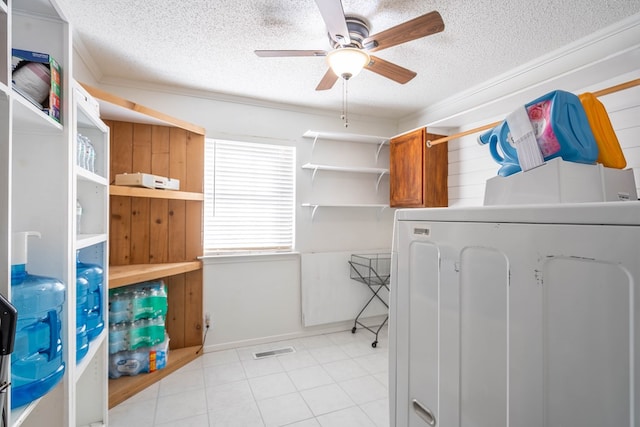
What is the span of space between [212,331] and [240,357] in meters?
0.36

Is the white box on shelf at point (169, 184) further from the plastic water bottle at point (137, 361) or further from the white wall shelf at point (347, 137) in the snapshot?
the white wall shelf at point (347, 137)

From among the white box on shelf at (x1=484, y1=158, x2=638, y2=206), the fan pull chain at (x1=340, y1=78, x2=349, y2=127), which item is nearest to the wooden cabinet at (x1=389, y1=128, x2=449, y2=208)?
the fan pull chain at (x1=340, y1=78, x2=349, y2=127)

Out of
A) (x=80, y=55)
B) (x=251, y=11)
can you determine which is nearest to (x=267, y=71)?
(x=251, y=11)

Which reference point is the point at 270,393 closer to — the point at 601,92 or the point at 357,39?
the point at 357,39

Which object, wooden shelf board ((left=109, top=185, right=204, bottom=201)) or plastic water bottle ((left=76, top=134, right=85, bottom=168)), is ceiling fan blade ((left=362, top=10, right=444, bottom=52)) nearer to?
plastic water bottle ((left=76, top=134, right=85, bottom=168))

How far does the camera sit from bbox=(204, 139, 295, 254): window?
2.90 meters

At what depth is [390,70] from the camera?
190 cm

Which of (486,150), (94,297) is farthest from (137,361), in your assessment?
(486,150)

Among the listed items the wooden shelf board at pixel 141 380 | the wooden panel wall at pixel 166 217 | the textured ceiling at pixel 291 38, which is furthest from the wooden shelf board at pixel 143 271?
the textured ceiling at pixel 291 38

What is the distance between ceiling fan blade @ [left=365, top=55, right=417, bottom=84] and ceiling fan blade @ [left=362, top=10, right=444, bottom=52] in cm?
16

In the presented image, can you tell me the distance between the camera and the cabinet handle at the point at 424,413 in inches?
33.8

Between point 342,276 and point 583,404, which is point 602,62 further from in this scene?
point 342,276

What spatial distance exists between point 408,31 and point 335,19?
38cm

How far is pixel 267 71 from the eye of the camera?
2.37 metres
